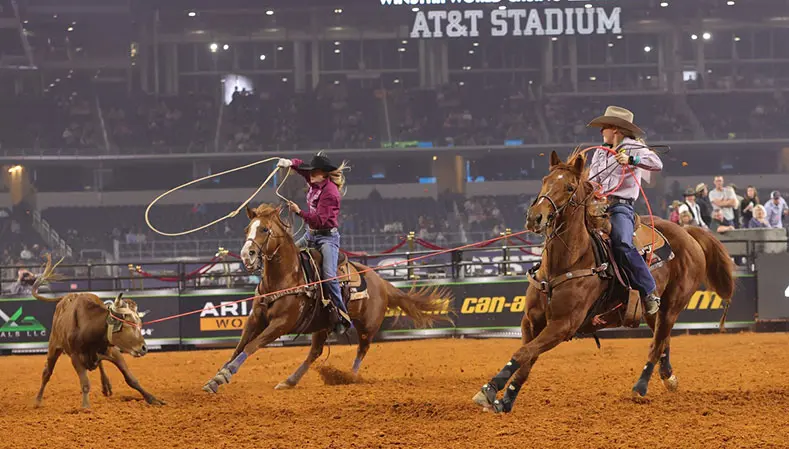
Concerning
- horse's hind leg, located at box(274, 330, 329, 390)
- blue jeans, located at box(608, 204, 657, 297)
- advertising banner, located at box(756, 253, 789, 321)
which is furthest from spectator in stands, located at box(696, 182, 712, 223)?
blue jeans, located at box(608, 204, 657, 297)

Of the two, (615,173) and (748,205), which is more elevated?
(615,173)

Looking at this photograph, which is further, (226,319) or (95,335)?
(226,319)

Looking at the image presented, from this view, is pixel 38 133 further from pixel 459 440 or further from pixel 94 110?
pixel 459 440

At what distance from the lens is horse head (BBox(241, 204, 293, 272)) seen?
9219 mm

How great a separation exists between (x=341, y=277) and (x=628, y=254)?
3.40 metres

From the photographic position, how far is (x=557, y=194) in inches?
295

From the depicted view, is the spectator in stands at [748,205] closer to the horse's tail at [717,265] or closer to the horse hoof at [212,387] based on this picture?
the horse's tail at [717,265]

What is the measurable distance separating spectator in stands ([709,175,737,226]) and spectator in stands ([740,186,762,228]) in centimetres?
73

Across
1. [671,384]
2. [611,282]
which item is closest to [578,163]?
[611,282]

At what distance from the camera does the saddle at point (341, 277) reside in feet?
33.0

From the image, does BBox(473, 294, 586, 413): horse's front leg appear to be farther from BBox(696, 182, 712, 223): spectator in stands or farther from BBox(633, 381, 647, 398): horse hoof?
BBox(696, 182, 712, 223): spectator in stands

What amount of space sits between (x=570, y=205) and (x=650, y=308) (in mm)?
1365

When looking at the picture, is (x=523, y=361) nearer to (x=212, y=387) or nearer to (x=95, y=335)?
(x=212, y=387)

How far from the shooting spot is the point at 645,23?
4481cm
